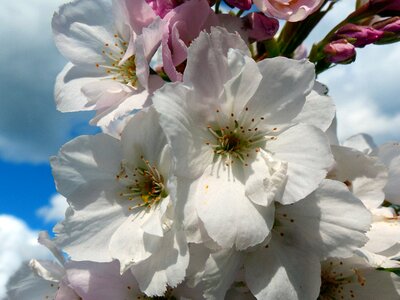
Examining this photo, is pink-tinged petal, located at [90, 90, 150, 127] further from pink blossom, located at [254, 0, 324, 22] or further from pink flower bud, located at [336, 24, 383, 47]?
pink flower bud, located at [336, 24, 383, 47]

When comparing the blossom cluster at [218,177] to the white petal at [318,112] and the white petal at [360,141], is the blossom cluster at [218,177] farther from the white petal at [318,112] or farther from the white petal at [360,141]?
the white petal at [360,141]

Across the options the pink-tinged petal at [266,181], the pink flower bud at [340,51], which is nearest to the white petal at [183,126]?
the pink-tinged petal at [266,181]

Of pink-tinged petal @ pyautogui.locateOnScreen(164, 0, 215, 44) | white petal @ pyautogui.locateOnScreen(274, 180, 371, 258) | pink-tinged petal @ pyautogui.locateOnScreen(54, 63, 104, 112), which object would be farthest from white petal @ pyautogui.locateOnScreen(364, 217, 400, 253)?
pink-tinged petal @ pyautogui.locateOnScreen(54, 63, 104, 112)

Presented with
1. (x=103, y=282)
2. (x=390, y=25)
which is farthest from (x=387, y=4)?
(x=103, y=282)

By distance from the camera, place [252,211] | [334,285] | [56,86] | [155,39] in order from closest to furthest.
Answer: [252,211], [155,39], [334,285], [56,86]

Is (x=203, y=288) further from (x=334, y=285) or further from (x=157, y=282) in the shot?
(x=334, y=285)

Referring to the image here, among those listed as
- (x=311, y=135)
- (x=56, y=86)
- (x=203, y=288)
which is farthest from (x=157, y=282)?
(x=56, y=86)

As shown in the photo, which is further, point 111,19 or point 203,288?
point 111,19

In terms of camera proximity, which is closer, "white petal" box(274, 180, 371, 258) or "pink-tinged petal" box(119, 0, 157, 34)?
"white petal" box(274, 180, 371, 258)
